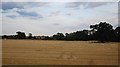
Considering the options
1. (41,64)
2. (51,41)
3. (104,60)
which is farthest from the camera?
(51,41)

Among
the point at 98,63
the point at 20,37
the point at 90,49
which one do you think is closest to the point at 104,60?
the point at 98,63

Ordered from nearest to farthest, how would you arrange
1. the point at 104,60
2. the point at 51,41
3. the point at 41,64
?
the point at 41,64
the point at 104,60
the point at 51,41

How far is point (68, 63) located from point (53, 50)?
1.40 meters

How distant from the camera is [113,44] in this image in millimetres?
7543

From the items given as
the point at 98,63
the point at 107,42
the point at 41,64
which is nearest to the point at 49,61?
the point at 41,64

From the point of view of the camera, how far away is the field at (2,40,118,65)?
267 inches

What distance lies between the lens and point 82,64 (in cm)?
657

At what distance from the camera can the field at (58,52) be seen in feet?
22.2

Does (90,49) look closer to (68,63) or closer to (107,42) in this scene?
(107,42)

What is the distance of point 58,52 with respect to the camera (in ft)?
25.6

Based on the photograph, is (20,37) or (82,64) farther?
(20,37)

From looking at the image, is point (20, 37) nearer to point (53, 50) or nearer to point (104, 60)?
point (53, 50)

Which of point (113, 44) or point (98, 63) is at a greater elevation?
point (113, 44)

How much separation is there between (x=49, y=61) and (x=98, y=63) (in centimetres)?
132
